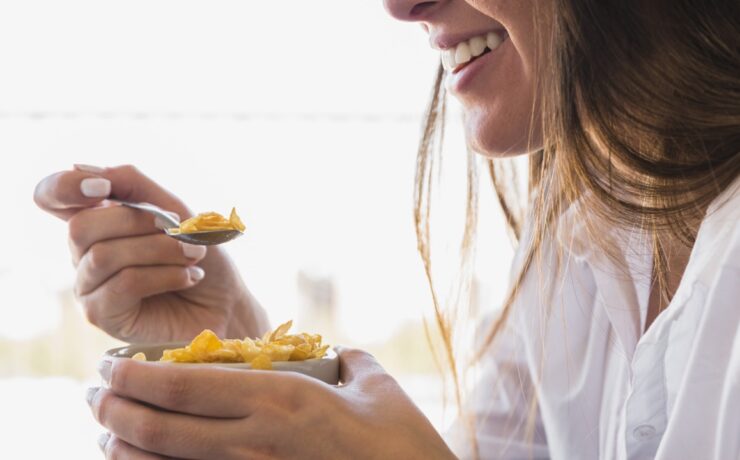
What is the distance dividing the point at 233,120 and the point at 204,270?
5.85 metres

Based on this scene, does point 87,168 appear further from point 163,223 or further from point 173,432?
point 173,432

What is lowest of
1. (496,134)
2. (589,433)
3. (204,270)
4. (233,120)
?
(589,433)

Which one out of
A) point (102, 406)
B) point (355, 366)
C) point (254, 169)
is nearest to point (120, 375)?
point (102, 406)

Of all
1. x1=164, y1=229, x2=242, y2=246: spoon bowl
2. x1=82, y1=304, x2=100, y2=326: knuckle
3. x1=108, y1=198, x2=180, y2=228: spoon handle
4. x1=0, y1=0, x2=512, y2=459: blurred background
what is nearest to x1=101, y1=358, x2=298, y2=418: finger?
x1=164, y1=229, x2=242, y2=246: spoon bowl

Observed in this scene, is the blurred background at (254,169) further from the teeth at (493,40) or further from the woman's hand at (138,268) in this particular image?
the teeth at (493,40)

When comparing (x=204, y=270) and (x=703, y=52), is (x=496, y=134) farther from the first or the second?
(x=204, y=270)

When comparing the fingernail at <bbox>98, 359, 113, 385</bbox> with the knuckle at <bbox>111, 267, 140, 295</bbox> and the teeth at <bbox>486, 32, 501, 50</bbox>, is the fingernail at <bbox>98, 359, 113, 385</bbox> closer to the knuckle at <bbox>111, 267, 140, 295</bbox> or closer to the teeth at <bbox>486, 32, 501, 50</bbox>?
the knuckle at <bbox>111, 267, 140, 295</bbox>

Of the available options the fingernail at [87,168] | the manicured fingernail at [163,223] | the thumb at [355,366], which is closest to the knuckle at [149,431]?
the thumb at [355,366]

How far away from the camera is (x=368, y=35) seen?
5.77 m

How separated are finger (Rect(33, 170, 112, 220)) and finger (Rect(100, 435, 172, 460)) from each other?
443mm

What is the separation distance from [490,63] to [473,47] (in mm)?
39

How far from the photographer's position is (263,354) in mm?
663

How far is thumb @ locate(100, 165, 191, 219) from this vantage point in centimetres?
109

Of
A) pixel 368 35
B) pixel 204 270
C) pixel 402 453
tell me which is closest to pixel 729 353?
pixel 402 453
